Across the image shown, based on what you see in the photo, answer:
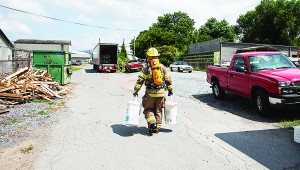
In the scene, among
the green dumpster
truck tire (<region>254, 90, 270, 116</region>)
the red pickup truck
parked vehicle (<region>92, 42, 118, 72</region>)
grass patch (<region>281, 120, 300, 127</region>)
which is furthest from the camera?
parked vehicle (<region>92, 42, 118, 72</region>)

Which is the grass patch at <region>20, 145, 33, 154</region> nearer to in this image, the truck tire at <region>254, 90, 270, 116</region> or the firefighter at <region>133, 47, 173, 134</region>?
the firefighter at <region>133, 47, 173, 134</region>

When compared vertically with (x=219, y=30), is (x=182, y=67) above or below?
below

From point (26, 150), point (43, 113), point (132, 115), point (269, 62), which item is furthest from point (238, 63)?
point (26, 150)

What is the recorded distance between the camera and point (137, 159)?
4.94 metres

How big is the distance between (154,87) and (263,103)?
12.4 ft

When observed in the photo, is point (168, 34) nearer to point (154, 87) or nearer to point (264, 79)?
point (264, 79)

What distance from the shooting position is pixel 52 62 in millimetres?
17438

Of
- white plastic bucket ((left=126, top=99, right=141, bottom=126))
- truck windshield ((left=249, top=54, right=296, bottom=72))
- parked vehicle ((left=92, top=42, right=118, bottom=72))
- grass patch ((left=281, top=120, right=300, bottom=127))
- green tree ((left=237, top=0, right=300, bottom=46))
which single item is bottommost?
grass patch ((left=281, top=120, right=300, bottom=127))

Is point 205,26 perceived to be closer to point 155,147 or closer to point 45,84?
point 45,84

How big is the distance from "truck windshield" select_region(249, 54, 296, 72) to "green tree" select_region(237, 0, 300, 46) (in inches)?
2032

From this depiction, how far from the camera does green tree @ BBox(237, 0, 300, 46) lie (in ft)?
184

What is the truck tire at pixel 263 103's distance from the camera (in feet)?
27.0

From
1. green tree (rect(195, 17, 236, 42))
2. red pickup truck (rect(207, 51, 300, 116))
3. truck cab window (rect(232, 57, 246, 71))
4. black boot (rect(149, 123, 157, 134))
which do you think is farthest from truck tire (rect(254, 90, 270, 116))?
green tree (rect(195, 17, 236, 42))

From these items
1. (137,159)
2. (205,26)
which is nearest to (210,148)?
(137,159)
